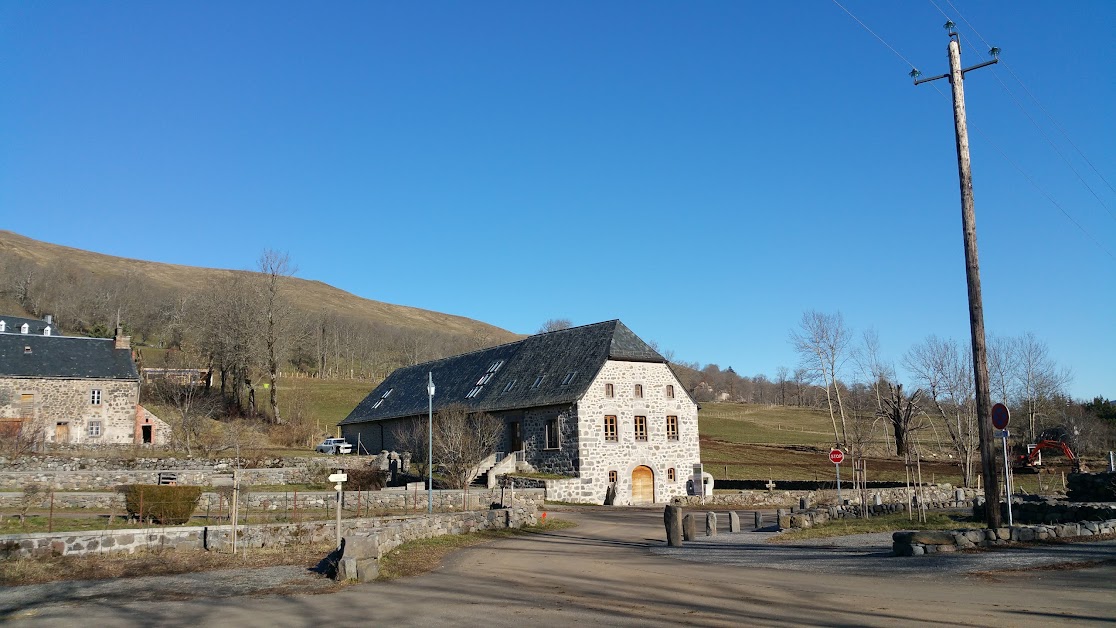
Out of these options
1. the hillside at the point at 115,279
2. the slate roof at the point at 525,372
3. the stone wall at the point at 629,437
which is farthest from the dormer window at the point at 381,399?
the stone wall at the point at 629,437

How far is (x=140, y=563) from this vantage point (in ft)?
50.9

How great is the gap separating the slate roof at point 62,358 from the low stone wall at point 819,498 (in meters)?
31.8

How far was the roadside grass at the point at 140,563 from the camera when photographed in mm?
13930

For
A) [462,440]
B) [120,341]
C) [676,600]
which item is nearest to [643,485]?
[462,440]

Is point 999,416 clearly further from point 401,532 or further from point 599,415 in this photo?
point 599,415

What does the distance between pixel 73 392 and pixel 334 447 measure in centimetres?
1579

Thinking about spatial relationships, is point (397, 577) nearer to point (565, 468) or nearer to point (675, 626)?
point (675, 626)

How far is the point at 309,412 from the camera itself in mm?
67562

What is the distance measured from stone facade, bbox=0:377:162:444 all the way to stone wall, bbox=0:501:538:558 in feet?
112

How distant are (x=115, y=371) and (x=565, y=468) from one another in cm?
3075

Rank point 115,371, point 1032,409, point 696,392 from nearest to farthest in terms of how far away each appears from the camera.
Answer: point 115,371 < point 1032,409 < point 696,392

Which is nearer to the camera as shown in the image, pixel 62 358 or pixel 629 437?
pixel 629 437

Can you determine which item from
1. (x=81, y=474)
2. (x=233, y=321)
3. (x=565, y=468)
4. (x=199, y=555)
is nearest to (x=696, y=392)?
(x=233, y=321)

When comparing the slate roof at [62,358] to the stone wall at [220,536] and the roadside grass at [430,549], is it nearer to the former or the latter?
the roadside grass at [430,549]
